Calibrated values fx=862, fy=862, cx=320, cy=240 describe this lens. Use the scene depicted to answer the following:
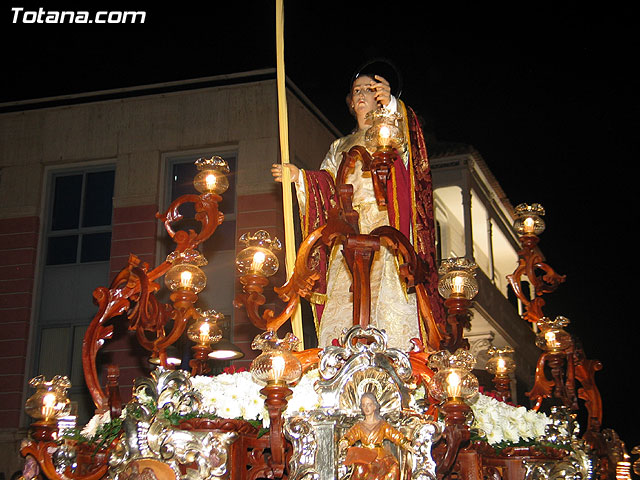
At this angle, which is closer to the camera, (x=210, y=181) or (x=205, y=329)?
(x=210, y=181)

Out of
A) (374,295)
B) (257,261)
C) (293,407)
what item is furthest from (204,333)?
(374,295)

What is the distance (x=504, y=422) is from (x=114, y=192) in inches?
290

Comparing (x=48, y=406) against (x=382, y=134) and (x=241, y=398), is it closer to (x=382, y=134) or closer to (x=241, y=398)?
(x=241, y=398)

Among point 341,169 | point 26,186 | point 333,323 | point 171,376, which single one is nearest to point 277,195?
point 26,186

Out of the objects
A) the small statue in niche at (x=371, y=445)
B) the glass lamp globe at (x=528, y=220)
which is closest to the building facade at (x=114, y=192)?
the glass lamp globe at (x=528, y=220)

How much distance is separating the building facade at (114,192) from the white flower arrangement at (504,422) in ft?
17.4

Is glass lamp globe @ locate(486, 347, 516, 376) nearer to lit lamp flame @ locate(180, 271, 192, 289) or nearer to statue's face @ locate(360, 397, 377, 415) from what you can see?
statue's face @ locate(360, 397, 377, 415)

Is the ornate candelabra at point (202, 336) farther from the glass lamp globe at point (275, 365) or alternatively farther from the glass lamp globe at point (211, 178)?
the glass lamp globe at point (275, 365)

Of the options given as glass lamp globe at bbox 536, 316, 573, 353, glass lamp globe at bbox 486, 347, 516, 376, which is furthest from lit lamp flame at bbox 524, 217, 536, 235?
glass lamp globe at bbox 486, 347, 516, 376

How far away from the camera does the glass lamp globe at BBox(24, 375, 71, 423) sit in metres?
4.46

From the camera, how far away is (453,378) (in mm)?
4238

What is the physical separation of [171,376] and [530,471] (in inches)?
81.7

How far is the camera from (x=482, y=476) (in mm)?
4707

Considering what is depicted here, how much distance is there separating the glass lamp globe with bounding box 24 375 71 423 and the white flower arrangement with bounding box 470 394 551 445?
2280mm
